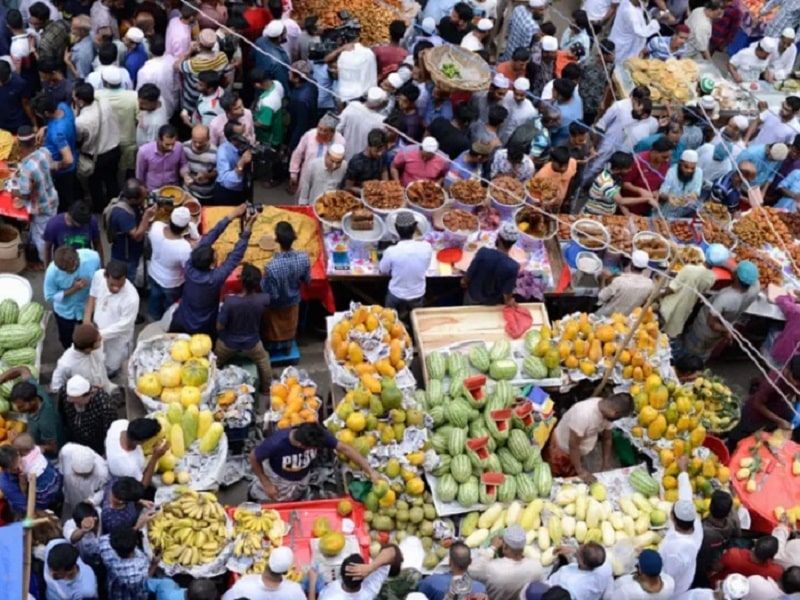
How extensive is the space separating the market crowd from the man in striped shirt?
36 millimetres

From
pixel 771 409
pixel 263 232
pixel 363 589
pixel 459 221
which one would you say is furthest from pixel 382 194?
pixel 363 589

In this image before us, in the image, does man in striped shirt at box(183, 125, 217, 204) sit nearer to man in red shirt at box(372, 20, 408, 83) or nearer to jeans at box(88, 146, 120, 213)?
Result: jeans at box(88, 146, 120, 213)

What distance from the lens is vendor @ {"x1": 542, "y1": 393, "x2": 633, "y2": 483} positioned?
8.30 meters

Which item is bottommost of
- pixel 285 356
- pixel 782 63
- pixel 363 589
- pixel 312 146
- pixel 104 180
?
pixel 285 356

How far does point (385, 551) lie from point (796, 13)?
37.8ft

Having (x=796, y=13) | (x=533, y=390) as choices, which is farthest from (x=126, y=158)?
(x=796, y=13)

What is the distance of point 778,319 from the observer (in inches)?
416

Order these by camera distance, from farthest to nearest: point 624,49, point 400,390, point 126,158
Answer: point 624,49
point 126,158
point 400,390

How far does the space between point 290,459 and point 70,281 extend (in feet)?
8.66

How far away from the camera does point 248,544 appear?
7.42 metres

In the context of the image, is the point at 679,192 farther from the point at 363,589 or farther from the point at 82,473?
the point at 82,473

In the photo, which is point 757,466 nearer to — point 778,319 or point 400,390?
point 778,319

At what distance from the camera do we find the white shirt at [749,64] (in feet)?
46.5

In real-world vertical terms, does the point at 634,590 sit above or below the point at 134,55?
below
